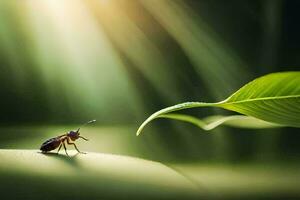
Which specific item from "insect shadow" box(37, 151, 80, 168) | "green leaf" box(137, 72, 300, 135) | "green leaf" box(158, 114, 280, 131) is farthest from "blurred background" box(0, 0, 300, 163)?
"green leaf" box(137, 72, 300, 135)

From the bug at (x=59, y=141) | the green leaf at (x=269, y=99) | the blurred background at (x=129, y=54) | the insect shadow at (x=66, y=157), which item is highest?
the blurred background at (x=129, y=54)

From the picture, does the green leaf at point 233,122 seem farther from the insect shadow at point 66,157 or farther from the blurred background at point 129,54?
the insect shadow at point 66,157

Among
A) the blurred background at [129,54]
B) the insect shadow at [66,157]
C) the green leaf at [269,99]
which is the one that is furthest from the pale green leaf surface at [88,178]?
the blurred background at [129,54]

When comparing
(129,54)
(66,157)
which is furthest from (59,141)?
(129,54)

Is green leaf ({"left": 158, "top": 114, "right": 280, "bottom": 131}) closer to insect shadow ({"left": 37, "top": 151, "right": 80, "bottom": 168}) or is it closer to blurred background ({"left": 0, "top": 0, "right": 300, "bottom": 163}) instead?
blurred background ({"left": 0, "top": 0, "right": 300, "bottom": 163})

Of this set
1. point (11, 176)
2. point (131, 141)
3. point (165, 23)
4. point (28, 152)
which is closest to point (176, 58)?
point (165, 23)
